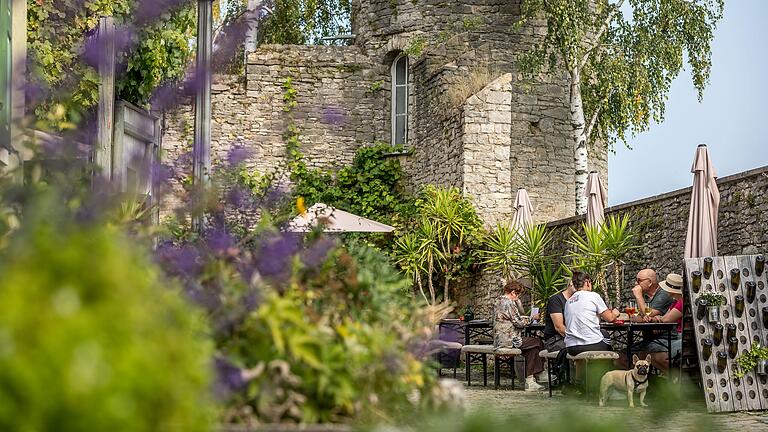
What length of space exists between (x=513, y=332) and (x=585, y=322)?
1.99 meters

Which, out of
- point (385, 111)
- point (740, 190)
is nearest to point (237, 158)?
point (740, 190)

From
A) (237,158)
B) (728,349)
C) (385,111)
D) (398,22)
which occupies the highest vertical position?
(398,22)

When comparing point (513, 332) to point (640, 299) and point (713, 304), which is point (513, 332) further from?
point (713, 304)

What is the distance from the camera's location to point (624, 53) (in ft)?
71.8

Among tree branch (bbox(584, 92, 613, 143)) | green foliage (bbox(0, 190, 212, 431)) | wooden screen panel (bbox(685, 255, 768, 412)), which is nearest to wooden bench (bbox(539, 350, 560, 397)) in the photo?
wooden screen panel (bbox(685, 255, 768, 412))

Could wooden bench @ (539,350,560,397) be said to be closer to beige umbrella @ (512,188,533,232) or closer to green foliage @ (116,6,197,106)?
green foliage @ (116,6,197,106)

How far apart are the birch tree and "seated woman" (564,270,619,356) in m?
10.2

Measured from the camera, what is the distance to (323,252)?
376 cm

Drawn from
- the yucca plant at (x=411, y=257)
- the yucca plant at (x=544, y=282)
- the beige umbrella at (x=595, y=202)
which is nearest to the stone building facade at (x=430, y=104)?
the yucca plant at (x=411, y=257)

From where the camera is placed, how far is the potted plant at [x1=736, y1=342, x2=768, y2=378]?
9.52m

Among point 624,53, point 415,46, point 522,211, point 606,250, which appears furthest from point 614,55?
point 606,250

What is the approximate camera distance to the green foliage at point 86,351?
1.61 m

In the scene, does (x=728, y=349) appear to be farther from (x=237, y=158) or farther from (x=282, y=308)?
(x=282, y=308)

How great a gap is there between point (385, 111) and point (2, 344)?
2100cm
